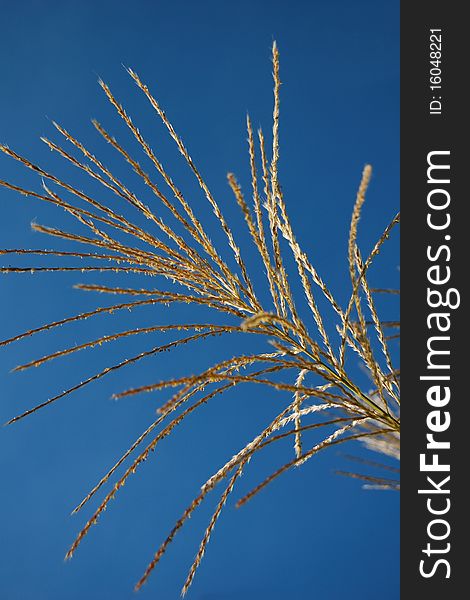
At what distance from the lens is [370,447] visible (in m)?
1.20

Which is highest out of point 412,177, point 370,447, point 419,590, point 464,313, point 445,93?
point 445,93

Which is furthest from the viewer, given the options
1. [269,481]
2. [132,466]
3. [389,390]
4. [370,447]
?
[370,447]

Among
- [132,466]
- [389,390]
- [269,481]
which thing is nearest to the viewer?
[269,481]

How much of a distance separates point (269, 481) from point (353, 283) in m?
0.27

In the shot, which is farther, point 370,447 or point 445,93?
point 370,447

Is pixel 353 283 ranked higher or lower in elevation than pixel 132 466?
higher

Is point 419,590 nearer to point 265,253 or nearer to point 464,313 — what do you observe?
point 464,313

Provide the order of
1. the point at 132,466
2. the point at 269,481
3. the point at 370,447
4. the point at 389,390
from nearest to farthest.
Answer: the point at 269,481, the point at 132,466, the point at 389,390, the point at 370,447

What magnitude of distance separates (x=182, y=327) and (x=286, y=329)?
0.50 feet

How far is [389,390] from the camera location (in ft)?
2.81

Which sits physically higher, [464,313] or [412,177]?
[412,177]

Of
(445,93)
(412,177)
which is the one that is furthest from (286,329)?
(445,93)

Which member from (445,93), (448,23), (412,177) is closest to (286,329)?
(412,177)

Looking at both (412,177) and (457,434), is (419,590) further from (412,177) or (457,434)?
(412,177)
